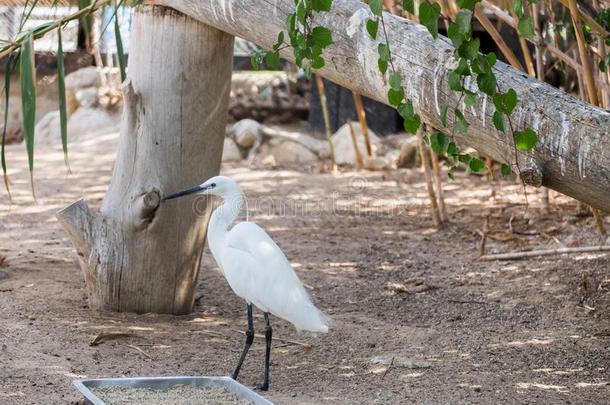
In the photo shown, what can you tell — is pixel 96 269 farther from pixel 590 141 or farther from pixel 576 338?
pixel 590 141

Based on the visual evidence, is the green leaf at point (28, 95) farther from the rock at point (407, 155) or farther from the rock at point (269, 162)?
the rock at point (407, 155)

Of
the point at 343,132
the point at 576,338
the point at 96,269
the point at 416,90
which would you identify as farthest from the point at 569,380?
the point at 343,132

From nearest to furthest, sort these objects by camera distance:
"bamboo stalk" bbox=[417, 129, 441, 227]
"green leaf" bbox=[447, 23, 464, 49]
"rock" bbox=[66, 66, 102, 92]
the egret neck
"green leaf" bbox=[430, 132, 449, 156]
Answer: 1. "green leaf" bbox=[447, 23, 464, 49]
2. "green leaf" bbox=[430, 132, 449, 156]
3. the egret neck
4. "bamboo stalk" bbox=[417, 129, 441, 227]
5. "rock" bbox=[66, 66, 102, 92]

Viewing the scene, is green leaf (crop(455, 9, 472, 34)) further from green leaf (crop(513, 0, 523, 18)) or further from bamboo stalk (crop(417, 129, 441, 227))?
bamboo stalk (crop(417, 129, 441, 227))

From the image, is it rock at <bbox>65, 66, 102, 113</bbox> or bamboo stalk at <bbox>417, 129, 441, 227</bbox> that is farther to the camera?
rock at <bbox>65, 66, 102, 113</bbox>

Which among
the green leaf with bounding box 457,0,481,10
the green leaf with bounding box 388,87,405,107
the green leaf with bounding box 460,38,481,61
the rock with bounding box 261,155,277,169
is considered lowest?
the rock with bounding box 261,155,277,169

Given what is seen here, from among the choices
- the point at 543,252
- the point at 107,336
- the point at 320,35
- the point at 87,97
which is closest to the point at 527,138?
the point at 320,35

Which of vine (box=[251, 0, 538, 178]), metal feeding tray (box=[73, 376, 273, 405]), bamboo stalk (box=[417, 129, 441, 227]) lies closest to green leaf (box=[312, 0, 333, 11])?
vine (box=[251, 0, 538, 178])

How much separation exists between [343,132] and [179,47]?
501cm

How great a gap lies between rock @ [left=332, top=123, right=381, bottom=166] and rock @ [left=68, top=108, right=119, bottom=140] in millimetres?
2467

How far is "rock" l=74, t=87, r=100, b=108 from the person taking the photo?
1074 cm

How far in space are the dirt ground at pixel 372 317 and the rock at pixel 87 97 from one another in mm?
3570

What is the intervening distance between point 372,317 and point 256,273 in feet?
3.50

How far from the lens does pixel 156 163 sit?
4.46m
